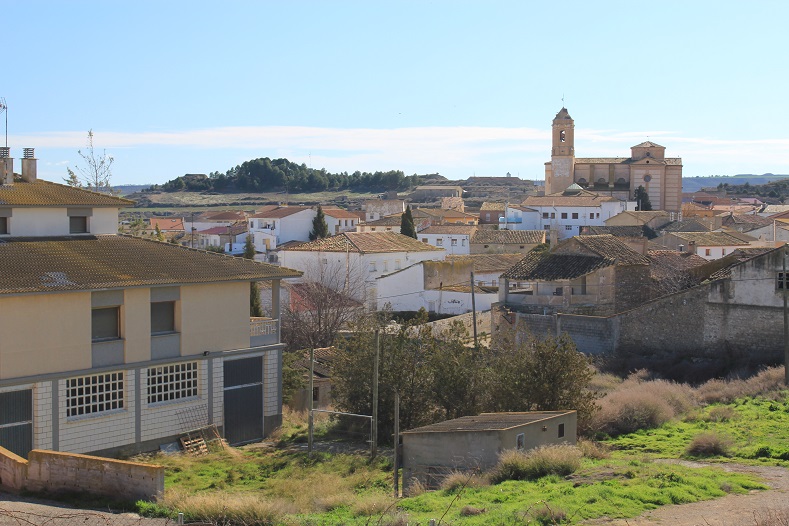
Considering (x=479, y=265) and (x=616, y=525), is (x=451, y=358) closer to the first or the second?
(x=616, y=525)

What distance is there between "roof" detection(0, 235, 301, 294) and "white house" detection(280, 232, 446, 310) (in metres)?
23.6

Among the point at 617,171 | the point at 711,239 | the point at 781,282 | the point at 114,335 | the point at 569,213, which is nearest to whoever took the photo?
the point at 114,335

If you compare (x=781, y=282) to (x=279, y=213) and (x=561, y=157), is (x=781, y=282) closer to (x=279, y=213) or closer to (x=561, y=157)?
(x=279, y=213)

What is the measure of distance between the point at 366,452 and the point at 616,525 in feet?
30.3

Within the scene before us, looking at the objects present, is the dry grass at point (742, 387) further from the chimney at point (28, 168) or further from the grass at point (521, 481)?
the chimney at point (28, 168)

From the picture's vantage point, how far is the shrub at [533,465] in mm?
16422

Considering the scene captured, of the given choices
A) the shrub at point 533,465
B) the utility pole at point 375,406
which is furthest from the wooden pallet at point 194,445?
the shrub at point 533,465

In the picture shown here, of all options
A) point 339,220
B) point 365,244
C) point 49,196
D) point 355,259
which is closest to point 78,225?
point 49,196

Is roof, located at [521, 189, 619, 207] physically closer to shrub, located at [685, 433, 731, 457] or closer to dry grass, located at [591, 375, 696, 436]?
dry grass, located at [591, 375, 696, 436]

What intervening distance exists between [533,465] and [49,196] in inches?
528

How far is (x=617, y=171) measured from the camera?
103 metres

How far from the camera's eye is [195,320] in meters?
22.4

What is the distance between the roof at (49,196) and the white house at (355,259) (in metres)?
23.8

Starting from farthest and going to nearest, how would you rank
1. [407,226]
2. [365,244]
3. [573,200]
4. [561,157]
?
[561,157], [573,200], [407,226], [365,244]
